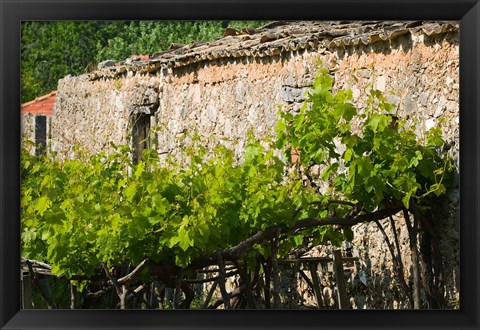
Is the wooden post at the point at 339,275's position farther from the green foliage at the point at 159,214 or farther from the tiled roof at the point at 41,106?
the tiled roof at the point at 41,106

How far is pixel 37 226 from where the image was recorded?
18.0 ft

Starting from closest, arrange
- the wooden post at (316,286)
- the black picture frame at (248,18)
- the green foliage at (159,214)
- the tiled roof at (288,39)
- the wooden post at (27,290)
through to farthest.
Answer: the black picture frame at (248,18)
the green foliage at (159,214)
the wooden post at (27,290)
the tiled roof at (288,39)
the wooden post at (316,286)

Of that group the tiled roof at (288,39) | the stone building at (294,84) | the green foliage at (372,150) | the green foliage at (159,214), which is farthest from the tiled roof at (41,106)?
the green foliage at (372,150)

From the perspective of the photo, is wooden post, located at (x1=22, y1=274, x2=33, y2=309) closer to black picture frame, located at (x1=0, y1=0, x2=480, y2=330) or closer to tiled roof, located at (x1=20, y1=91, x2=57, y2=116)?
black picture frame, located at (x1=0, y1=0, x2=480, y2=330)

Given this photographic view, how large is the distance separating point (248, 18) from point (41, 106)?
10373 millimetres

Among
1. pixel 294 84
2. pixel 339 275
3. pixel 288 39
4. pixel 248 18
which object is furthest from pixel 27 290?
pixel 288 39

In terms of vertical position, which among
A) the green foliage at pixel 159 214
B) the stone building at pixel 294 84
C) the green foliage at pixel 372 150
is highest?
the stone building at pixel 294 84

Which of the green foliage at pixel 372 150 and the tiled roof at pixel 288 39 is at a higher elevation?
the tiled roof at pixel 288 39

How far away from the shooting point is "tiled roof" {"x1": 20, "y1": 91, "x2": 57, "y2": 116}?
1402 cm

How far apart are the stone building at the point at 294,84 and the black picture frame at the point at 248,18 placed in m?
1.16

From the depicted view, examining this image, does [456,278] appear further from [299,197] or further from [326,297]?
[326,297]

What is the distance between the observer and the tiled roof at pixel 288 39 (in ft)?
19.4

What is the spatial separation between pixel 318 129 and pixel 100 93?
5.81 metres
